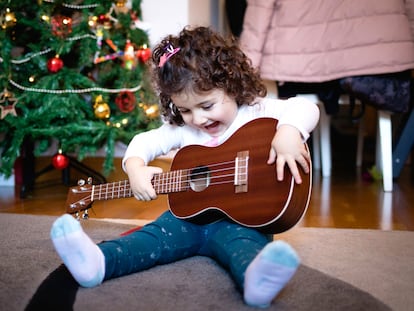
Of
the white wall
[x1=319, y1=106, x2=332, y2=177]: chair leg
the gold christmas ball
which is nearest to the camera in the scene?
the gold christmas ball

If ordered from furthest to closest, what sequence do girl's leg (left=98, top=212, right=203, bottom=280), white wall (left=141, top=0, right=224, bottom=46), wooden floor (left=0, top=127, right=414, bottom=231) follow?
white wall (left=141, top=0, right=224, bottom=46) < wooden floor (left=0, top=127, right=414, bottom=231) < girl's leg (left=98, top=212, right=203, bottom=280)

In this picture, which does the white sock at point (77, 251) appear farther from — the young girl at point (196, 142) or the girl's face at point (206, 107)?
the girl's face at point (206, 107)

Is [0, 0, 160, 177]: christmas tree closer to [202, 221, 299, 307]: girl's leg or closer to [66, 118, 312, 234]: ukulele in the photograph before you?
[66, 118, 312, 234]: ukulele

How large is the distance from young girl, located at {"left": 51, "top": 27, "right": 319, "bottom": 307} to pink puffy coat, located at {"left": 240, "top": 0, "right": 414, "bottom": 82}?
872mm

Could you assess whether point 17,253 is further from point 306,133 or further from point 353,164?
point 353,164

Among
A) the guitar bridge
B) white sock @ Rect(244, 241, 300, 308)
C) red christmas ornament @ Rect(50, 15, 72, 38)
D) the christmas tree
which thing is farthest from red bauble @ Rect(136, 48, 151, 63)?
white sock @ Rect(244, 241, 300, 308)

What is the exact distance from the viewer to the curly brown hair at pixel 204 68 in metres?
0.99

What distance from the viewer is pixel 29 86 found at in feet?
6.29

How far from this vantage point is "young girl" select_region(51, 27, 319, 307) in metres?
0.81

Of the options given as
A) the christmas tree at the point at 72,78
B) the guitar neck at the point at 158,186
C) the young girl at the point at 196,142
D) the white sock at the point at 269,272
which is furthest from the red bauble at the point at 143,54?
the white sock at the point at 269,272

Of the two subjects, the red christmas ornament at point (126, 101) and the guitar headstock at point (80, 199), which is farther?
the red christmas ornament at point (126, 101)

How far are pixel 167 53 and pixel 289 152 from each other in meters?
0.36

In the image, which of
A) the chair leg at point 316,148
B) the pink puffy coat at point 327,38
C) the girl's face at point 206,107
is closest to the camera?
the girl's face at point 206,107

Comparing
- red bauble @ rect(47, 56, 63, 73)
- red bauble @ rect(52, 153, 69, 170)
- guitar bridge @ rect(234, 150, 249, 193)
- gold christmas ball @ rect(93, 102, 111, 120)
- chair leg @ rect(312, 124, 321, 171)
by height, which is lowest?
chair leg @ rect(312, 124, 321, 171)
